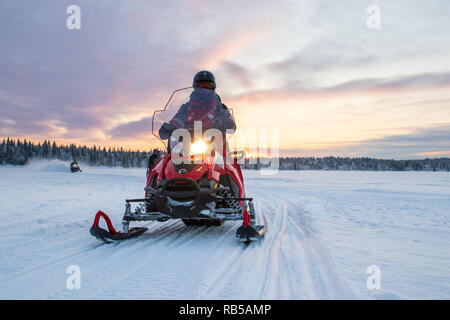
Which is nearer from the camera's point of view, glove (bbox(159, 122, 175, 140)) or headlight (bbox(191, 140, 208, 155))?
headlight (bbox(191, 140, 208, 155))

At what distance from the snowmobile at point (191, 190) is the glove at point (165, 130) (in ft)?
0.29

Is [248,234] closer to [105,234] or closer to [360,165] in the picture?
[105,234]

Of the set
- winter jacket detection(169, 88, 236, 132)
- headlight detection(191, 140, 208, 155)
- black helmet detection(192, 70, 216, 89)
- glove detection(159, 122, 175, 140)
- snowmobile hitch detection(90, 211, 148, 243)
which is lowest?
snowmobile hitch detection(90, 211, 148, 243)

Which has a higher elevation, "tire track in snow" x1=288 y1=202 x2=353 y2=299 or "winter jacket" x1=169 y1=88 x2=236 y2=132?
"winter jacket" x1=169 y1=88 x2=236 y2=132

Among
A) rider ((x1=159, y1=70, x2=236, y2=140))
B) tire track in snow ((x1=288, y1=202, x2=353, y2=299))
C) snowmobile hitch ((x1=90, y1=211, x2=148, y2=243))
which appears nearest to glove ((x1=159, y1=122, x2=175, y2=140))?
rider ((x1=159, y1=70, x2=236, y2=140))

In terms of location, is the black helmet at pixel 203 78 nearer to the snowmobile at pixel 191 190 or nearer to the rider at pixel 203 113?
the rider at pixel 203 113

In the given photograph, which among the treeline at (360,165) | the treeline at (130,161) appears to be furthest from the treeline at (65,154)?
the treeline at (360,165)

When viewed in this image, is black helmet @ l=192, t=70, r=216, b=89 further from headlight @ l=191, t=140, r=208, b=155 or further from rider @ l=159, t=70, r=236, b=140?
headlight @ l=191, t=140, r=208, b=155

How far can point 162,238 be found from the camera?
4.64 m

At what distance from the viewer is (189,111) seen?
548cm

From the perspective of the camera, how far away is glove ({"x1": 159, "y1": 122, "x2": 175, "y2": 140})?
5227mm

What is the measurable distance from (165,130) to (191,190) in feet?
4.76
